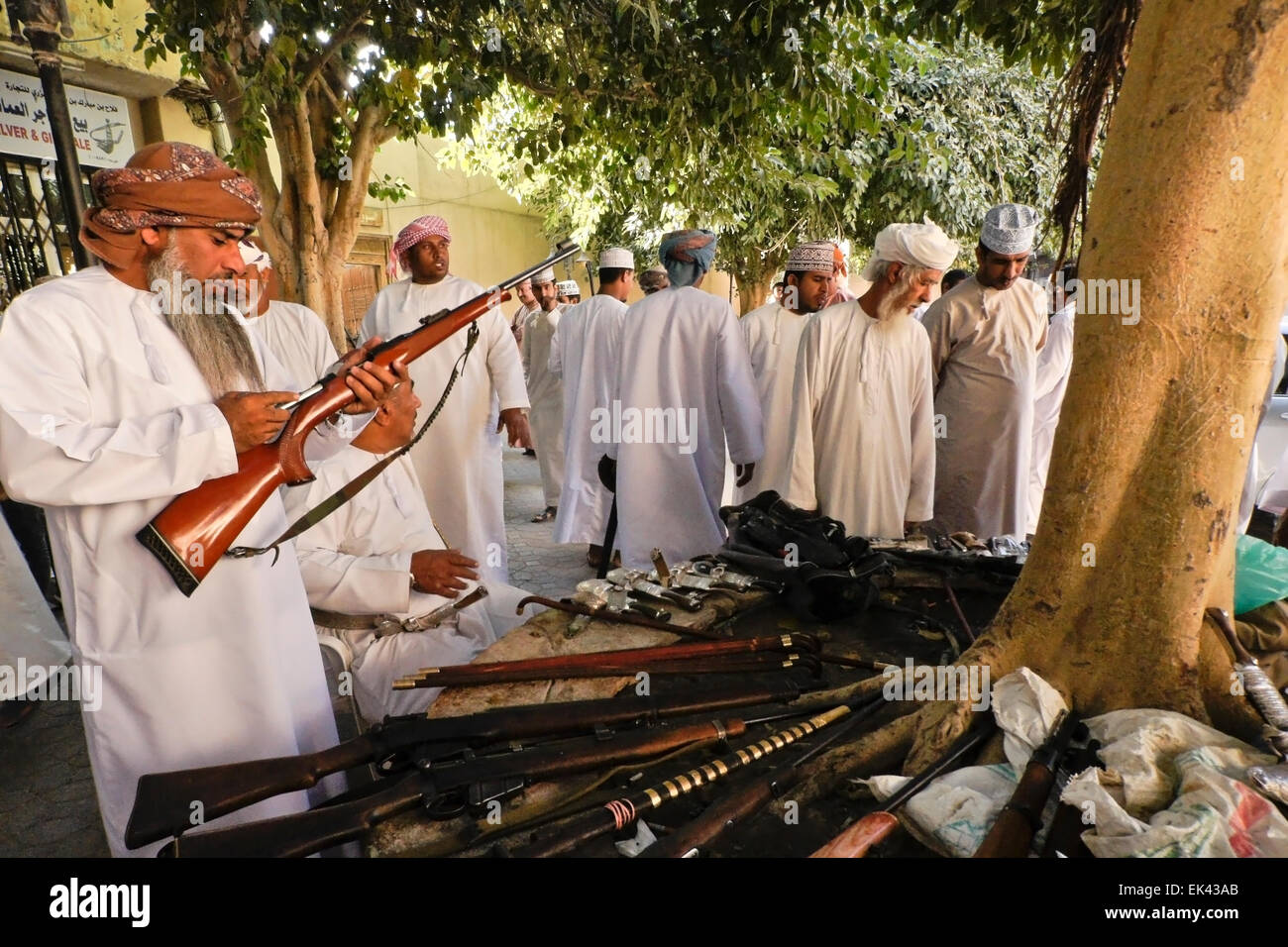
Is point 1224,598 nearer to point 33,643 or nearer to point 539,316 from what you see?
point 33,643

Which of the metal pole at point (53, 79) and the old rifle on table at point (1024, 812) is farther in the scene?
the metal pole at point (53, 79)

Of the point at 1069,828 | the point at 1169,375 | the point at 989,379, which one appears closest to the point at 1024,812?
the point at 1069,828

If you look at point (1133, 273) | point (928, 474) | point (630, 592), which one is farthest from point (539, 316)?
point (1133, 273)

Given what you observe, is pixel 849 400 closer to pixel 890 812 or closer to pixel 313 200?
pixel 890 812

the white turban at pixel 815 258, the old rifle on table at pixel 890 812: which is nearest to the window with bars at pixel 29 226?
the white turban at pixel 815 258

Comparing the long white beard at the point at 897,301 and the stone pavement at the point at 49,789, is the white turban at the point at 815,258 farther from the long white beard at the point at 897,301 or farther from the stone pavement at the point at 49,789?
the stone pavement at the point at 49,789

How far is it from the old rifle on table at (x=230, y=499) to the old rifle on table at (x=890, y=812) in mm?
1587

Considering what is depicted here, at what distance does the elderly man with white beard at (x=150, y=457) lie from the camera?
1861mm

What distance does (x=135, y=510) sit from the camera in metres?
2.02

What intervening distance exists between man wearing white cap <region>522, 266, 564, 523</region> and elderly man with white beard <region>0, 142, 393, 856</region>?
545cm

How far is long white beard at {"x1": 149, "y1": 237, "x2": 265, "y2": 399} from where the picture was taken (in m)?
2.09

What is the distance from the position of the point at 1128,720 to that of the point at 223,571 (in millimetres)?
2327

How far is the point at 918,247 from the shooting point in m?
3.73

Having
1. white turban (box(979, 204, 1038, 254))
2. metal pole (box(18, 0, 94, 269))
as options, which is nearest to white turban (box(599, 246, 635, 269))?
white turban (box(979, 204, 1038, 254))
